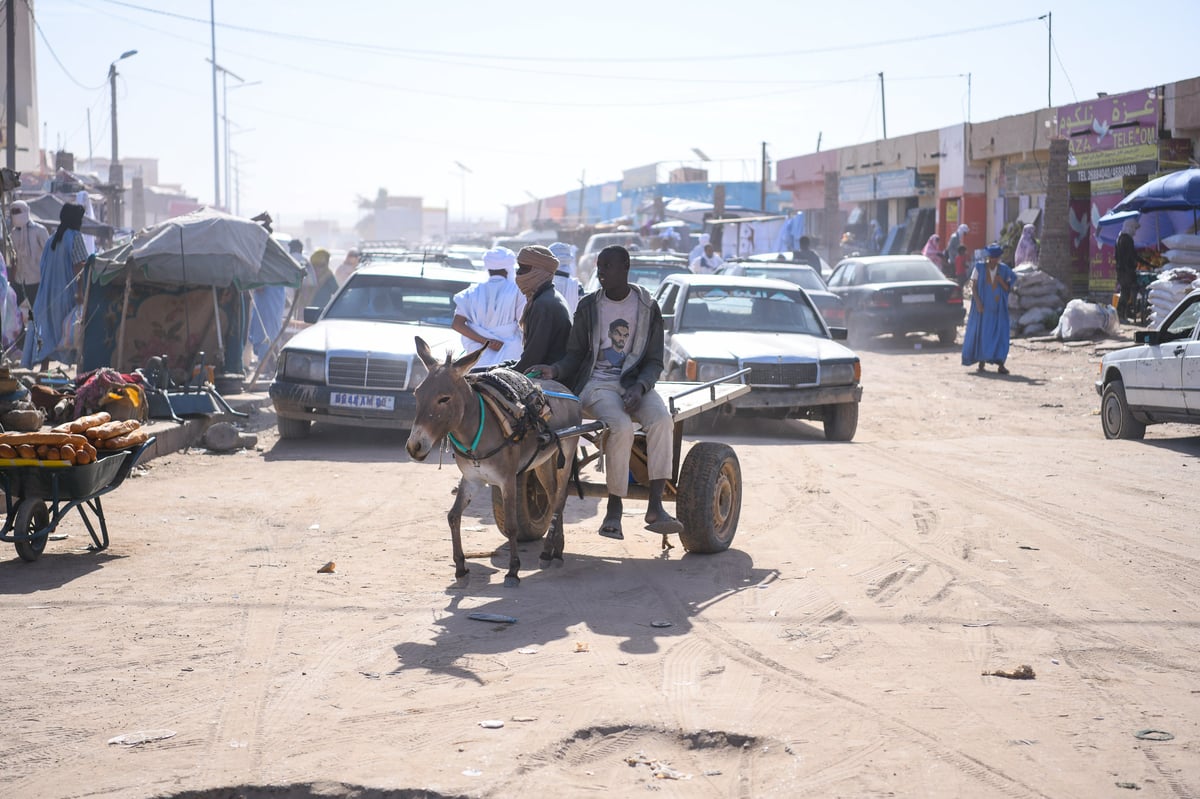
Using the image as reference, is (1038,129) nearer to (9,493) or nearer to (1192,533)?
(1192,533)

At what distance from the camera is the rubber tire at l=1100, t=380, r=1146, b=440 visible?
12.9 m

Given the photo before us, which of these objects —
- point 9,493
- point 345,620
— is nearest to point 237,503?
point 9,493

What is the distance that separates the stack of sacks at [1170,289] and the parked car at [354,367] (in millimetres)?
12542

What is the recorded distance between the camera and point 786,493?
390 inches

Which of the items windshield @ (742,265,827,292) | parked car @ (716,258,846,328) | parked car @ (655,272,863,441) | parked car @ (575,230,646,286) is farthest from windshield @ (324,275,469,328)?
parked car @ (575,230,646,286)

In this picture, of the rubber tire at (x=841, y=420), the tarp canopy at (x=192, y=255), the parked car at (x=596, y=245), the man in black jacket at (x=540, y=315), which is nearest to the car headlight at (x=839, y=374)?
the rubber tire at (x=841, y=420)

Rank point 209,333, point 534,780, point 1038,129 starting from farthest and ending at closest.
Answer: point 1038,129 < point 209,333 < point 534,780

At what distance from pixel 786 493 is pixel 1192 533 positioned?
289 cm

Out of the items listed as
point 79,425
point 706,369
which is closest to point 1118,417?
point 706,369

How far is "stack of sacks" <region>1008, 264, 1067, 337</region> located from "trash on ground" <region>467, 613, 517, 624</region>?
20738mm

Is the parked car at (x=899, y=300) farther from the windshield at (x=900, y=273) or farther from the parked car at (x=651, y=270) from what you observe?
the parked car at (x=651, y=270)

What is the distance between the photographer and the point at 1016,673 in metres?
5.26

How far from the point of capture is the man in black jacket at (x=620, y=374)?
713cm

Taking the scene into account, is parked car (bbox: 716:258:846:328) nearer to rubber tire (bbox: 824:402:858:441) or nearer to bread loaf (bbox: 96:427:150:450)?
rubber tire (bbox: 824:402:858:441)
